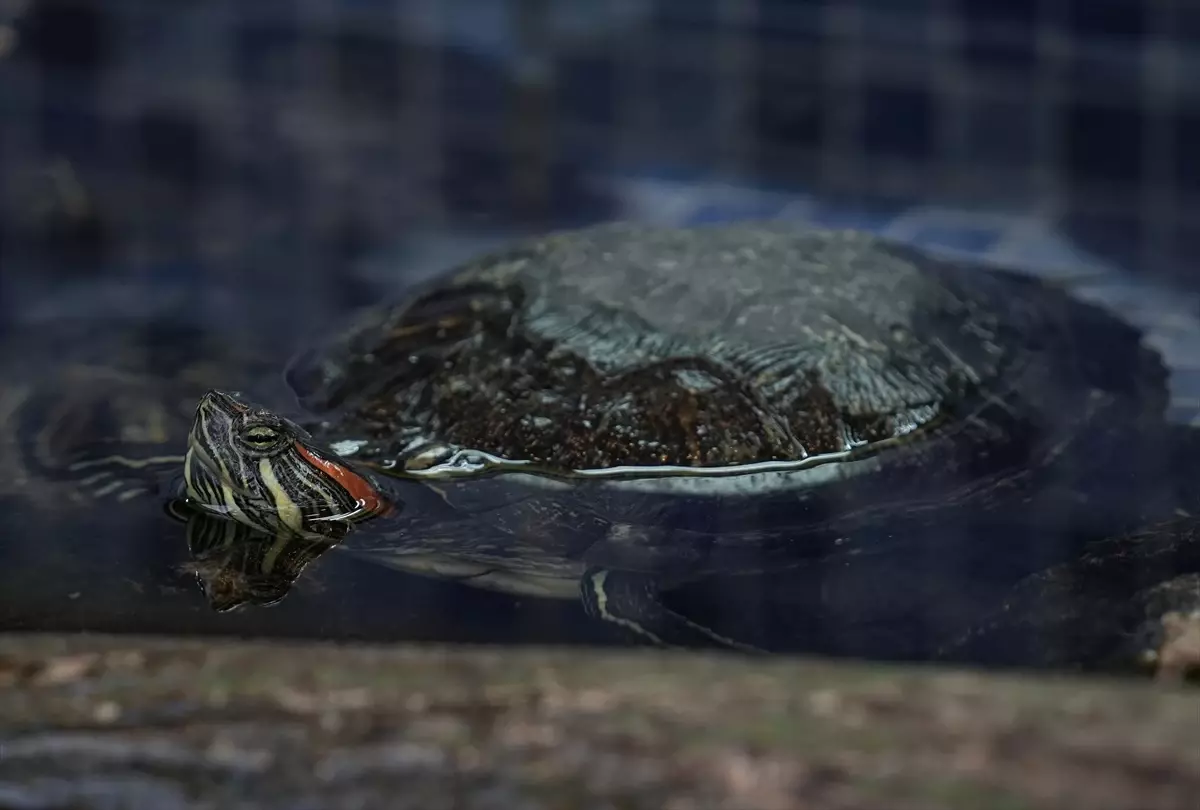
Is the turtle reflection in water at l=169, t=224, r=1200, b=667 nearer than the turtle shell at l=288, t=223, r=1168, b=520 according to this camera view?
Yes

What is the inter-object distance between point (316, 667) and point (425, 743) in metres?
0.17

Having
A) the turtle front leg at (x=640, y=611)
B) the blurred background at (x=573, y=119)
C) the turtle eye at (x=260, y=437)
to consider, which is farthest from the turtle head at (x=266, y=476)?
the blurred background at (x=573, y=119)

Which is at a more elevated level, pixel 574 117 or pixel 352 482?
pixel 574 117

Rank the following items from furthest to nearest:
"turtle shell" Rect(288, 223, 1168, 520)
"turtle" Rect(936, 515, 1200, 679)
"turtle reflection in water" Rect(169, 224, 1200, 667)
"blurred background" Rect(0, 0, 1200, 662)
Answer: "blurred background" Rect(0, 0, 1200, 662) → "turtle shell" Rect(288, 223, 1168, 520) → "turtle reflection in water" Rect(169, 224, 1200, 667) → "turtle" Rect(936, 515, 1200, 679)

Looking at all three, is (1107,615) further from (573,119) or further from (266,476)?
(573,119)

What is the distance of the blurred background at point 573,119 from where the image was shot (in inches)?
156

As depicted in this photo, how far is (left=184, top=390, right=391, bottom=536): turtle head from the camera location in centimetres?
193

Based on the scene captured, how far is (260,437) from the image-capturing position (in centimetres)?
194

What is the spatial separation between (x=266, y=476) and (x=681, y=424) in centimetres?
72

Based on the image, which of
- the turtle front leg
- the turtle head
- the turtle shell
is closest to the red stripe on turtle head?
the turtle head

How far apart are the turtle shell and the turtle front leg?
0.34 metres

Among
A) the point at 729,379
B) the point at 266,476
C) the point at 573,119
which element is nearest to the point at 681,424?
→ the point at 729,379

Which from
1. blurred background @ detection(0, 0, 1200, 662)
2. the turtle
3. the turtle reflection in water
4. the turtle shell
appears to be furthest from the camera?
blurred background @ detection(0, 0, 1200, 662)

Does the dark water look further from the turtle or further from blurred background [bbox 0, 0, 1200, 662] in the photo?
blurred background [bbox 0, 0, 1200, 662]
